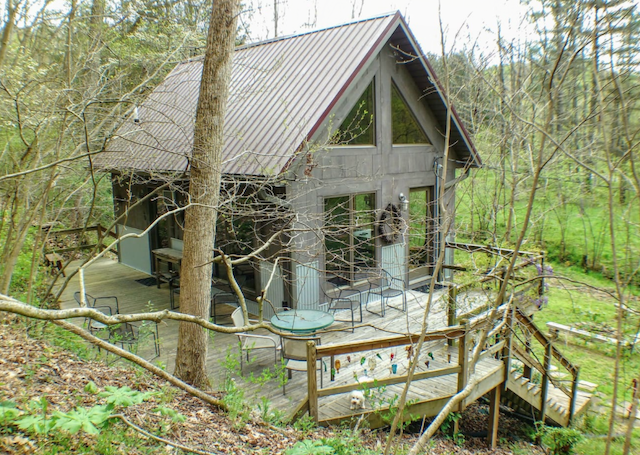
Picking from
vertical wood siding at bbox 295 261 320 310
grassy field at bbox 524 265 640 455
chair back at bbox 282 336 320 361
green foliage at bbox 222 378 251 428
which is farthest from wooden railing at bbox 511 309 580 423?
green foliage at bbox 222 378 251 428

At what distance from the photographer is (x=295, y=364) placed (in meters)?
6.11

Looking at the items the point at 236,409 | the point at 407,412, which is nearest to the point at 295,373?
the point at 407,412

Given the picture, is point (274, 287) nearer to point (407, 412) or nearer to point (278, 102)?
point (278, 102)

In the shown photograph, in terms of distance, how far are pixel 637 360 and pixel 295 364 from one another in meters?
7.30

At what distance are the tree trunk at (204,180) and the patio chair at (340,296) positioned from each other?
292 centimetres

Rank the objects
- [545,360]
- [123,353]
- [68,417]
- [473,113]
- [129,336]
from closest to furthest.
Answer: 1. [68,417]
2. [123,353]
3. [129,336]
4. [545,360]
5. [473,113]

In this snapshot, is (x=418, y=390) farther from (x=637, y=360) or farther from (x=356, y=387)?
(x=637, y=360)

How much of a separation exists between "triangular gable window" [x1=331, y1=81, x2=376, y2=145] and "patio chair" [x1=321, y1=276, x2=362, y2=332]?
2.76 meters

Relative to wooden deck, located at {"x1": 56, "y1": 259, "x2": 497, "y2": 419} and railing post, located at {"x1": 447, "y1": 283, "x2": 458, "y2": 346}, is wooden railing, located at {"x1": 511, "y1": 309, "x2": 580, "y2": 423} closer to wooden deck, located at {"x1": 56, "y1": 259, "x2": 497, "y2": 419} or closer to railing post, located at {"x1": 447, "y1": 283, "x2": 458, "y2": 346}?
wooden deck, located at {"x1": 56, "y1": 259, "x2": 497, "y2": 419}

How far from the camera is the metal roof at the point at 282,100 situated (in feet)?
24.6

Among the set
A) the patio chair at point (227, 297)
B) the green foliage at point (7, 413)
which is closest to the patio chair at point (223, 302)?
the patio chair at point (227, 297)

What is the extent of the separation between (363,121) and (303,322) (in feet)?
14.1

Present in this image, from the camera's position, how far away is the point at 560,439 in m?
6.77

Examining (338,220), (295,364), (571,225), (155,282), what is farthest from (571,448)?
(571,225)
